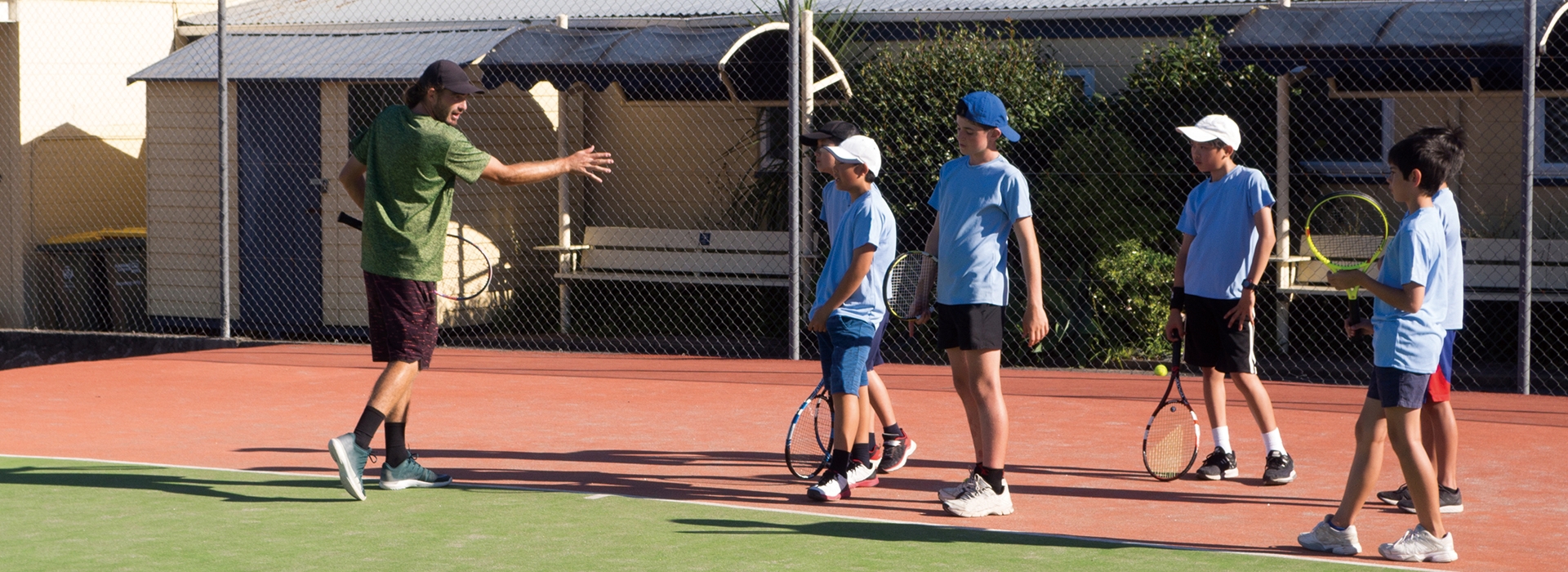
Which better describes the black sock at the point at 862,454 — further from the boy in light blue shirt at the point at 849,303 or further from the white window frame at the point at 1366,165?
the white window frame at the point at 1366,165

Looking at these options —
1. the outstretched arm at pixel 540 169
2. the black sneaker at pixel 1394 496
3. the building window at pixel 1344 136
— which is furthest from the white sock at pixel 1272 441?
the building window at pixel 1344 136

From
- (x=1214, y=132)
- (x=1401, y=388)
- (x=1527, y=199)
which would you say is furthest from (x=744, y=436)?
(x=1527, y=199)

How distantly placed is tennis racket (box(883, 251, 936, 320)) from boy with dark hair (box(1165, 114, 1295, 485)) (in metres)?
1.09

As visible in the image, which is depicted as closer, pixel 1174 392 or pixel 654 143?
pixel 1174 392

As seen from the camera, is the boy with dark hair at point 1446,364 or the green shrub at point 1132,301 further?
the green shrub at point 1132,301

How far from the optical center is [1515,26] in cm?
1081

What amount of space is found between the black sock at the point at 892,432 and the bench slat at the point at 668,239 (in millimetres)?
6120

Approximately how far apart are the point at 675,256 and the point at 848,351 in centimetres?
726

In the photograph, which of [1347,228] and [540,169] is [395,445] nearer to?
[540,169]

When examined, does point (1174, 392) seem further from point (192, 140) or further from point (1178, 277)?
point (192, 140)

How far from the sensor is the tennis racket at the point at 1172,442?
7.30 meters

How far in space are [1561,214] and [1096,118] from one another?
3450mm

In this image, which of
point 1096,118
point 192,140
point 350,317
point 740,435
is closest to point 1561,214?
point 1096,118

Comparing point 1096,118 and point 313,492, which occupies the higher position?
point 1096,118
